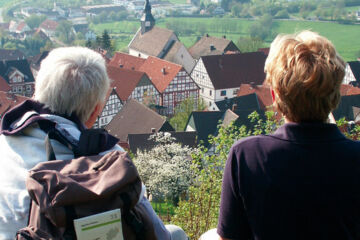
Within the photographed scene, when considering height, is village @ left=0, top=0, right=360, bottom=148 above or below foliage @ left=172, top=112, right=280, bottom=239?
below

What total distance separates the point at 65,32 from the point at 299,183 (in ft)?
273

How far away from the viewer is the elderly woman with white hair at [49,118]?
2053 mm

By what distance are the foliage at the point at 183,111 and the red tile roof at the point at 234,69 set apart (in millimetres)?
3933

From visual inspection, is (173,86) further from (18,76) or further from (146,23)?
(146,23)

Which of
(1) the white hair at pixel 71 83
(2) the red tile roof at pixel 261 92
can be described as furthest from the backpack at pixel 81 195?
(2) the red tile roof at pixel 261 92

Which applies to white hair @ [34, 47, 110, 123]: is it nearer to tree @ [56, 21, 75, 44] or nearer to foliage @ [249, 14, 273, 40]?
foliage @ [249, 14, 273, 40]

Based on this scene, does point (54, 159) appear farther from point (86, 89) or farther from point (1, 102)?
point (1, 102)

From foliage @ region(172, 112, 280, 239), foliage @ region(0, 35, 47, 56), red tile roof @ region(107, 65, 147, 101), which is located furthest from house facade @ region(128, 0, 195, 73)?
foliage @ region(172, 112, 280, 239)

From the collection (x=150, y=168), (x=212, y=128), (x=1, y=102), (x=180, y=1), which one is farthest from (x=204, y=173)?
(x=180, y=1)

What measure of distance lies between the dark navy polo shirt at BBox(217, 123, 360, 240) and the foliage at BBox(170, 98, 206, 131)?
83.4 feet

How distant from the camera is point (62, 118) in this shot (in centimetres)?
221

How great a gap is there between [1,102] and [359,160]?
26831 mm

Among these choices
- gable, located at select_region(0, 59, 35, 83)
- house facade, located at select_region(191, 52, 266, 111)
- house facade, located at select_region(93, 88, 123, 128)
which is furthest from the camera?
gable, located at select_region(0, 59, 35, 83)

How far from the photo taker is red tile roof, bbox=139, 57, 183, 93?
3456 centimetres
